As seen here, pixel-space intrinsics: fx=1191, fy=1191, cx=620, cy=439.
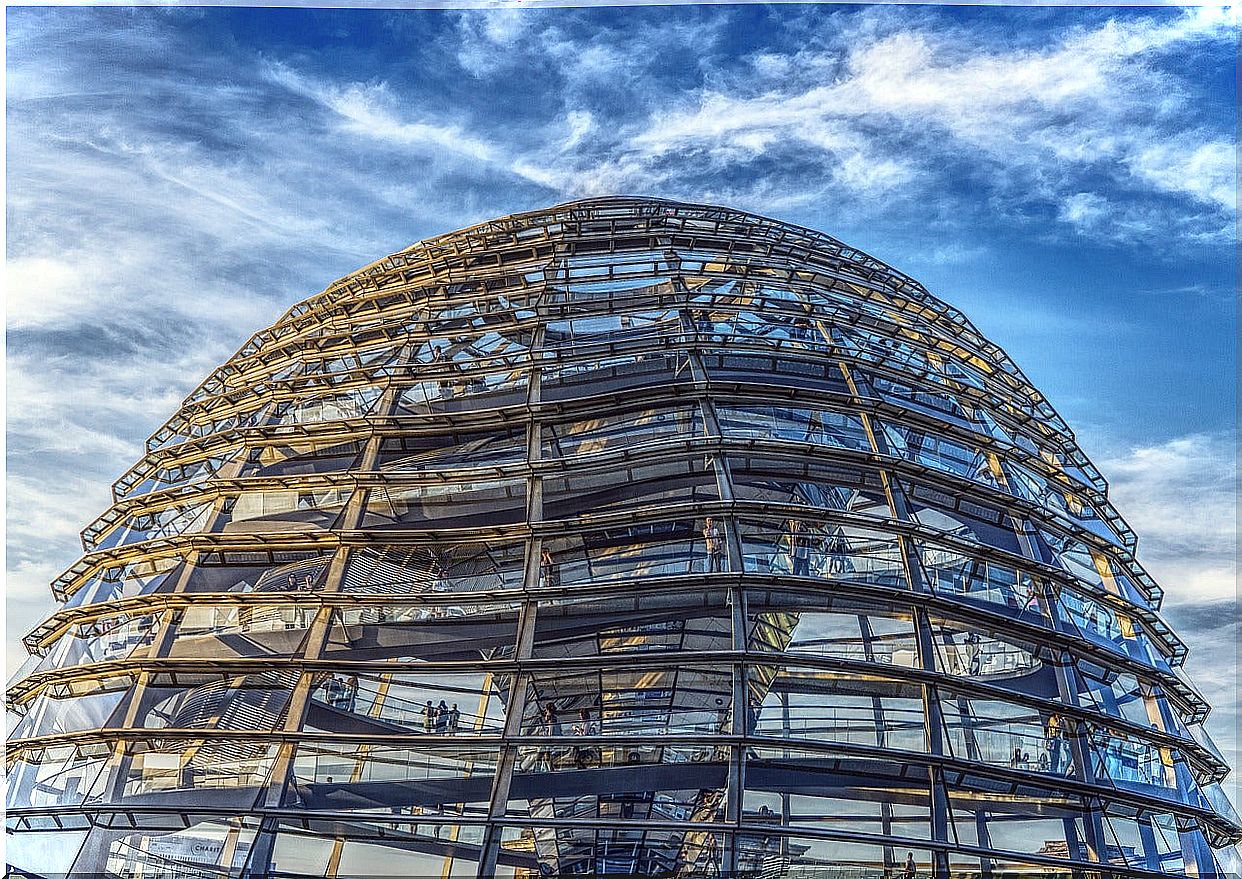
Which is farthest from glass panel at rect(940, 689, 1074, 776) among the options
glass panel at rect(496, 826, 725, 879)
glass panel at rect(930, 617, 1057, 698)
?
glass panel at rect(496, 826, 725, 879)

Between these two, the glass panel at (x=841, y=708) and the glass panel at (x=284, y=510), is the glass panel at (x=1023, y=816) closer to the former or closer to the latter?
the glass panel at (x=841, y=708)

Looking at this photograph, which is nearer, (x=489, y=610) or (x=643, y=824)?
(x=643, y=824)

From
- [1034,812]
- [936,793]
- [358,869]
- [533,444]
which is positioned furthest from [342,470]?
[1034,812]

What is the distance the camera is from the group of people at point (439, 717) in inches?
751

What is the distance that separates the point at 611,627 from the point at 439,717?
10.6 ft

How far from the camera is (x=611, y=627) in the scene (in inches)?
799

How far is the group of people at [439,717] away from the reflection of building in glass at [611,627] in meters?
0.19

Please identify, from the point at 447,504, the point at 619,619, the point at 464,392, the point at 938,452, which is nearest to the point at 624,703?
the point at 619,619

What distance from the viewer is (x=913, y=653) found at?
19.8m

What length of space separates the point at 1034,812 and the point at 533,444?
10633 millimetres

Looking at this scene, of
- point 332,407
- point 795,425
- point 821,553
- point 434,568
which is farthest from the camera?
point 332,407

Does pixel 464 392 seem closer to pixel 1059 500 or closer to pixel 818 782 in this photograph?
pixel 818 782

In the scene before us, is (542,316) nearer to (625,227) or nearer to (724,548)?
(625,227)

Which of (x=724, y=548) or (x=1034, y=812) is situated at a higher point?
(x=724, y=548)
